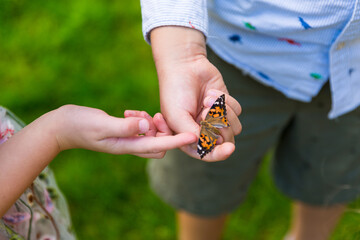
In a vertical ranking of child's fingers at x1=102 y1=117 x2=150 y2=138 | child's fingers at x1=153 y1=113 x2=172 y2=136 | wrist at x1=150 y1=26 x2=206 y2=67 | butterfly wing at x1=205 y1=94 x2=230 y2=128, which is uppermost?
wrist at x1=150 y1=26 x2=206 y2=67

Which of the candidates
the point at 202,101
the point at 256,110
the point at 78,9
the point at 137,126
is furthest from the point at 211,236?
the point at 78,9

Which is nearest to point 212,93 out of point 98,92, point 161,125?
point 161,125

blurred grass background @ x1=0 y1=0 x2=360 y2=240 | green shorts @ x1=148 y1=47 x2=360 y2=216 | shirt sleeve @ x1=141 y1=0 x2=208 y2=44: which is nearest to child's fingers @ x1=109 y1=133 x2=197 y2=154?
shirt sleeve @ x1=141 y1=0 x2=208 y2=44

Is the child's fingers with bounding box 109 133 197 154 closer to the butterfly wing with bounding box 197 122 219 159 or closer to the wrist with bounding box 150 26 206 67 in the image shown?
the butterfly wing with bounding box 197 122 219 159

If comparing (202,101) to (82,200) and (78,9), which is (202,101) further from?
(78,9)

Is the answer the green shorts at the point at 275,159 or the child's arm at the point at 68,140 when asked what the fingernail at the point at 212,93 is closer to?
the child's arm at the point at 68,140

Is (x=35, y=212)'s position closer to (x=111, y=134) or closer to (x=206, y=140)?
(x=111, y=134)

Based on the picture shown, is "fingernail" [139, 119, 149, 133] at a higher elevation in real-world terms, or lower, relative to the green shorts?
higher
